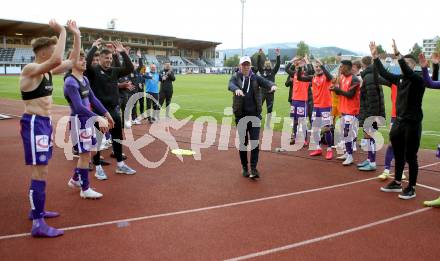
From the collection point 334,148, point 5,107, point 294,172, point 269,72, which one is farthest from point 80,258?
point 5,107

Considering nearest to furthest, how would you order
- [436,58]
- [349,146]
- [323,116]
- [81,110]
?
[81,110]
[436,58]
[349,146]
[323,116]

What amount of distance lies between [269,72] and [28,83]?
9300 mm

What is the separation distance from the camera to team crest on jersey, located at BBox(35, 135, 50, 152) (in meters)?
4.86

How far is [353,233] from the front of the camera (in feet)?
16.7

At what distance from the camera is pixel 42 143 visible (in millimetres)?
4891

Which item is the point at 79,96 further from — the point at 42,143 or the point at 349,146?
the point at 349,146

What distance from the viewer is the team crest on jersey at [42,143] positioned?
15.9ft

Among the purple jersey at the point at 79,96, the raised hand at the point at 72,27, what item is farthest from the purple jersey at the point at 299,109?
the raised hand at the point at 72,27

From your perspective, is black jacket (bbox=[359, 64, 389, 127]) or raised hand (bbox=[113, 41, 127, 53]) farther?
black jacket (bbox=[359, 64, 389, 127])

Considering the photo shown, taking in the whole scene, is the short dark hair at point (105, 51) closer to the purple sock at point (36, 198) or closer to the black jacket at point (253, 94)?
the black jacket at point (253, 94)

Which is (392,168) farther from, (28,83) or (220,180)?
(28,83)

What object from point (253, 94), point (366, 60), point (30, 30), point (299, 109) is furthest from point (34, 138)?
point (30, 30)

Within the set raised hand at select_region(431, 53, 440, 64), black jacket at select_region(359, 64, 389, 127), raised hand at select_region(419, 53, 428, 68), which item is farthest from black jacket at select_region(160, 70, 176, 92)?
raised hand at select_region(419, 53, 428, 68)

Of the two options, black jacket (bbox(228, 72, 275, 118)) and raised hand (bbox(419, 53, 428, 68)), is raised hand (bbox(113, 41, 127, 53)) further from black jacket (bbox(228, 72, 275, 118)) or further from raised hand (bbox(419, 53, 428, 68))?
raised hand (bbox(419, 53, 428, 68))
